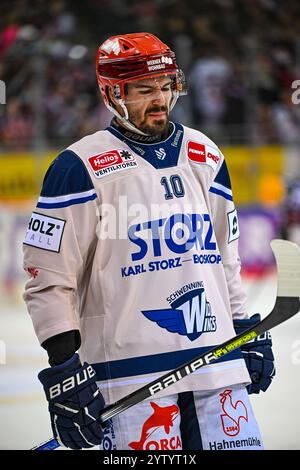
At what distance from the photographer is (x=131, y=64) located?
2623 mm

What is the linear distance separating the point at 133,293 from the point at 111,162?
344 millimetres

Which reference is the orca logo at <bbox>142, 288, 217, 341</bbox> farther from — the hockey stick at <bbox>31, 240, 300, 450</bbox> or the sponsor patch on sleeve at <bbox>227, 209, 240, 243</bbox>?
the sponsor patch on sleeve at <bbox>227, 209, 240, 243</bbox>

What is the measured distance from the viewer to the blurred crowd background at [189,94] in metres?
9.27

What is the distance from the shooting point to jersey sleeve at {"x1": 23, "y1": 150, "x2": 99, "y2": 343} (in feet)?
8.09

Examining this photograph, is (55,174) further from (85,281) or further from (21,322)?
(21,322)

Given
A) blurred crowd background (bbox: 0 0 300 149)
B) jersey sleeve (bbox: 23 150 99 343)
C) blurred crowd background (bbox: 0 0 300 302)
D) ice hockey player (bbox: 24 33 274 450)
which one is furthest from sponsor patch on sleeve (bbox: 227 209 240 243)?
blurred crowd background (bbox: 0 0 300 149)

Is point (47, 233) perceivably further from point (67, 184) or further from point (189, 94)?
point (189, 94)

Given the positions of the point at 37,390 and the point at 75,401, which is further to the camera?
the point at 37,390

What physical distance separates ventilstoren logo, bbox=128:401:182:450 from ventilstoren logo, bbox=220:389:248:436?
0.45 feet

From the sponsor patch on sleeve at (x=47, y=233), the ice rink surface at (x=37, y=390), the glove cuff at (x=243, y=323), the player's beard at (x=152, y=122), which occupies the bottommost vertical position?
the ice rink surface at (x=37, y=390)

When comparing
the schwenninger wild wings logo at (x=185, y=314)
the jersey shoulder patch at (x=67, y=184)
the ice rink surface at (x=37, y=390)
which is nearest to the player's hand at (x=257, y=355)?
the schwenninger wild wings logo at (x=185, y=314)

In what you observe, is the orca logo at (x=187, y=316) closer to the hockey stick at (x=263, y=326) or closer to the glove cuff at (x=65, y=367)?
the hockey stick at (x=263, y=326)

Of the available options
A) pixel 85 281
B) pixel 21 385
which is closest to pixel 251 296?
pixel 21 385

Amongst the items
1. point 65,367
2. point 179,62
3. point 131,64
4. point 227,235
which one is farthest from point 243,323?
point 179,62
